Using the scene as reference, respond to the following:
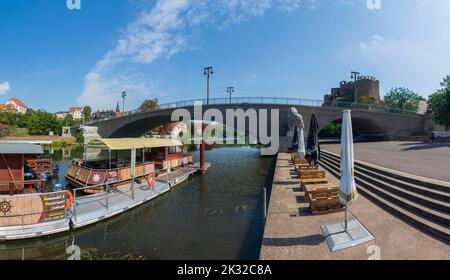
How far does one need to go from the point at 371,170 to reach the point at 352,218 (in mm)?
6346

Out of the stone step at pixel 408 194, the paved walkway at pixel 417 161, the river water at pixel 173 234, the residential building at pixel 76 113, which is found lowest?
the river water at pixel 173 234

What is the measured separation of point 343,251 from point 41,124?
3413 inches

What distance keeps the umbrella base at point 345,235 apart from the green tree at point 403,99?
2931 inches

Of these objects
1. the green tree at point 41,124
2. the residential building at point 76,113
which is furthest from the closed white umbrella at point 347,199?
the residential building at point 76,113

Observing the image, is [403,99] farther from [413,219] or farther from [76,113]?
[76,113]

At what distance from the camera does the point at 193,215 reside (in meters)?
13.1

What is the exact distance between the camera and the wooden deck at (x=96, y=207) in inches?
374

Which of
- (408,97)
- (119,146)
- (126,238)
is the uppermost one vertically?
(408,97)

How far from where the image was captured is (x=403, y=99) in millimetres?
70562

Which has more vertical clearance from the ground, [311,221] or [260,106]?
[260,106]

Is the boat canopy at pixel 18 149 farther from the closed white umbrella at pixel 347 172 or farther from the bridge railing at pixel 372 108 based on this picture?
the bridge railing at pixel 372 108
